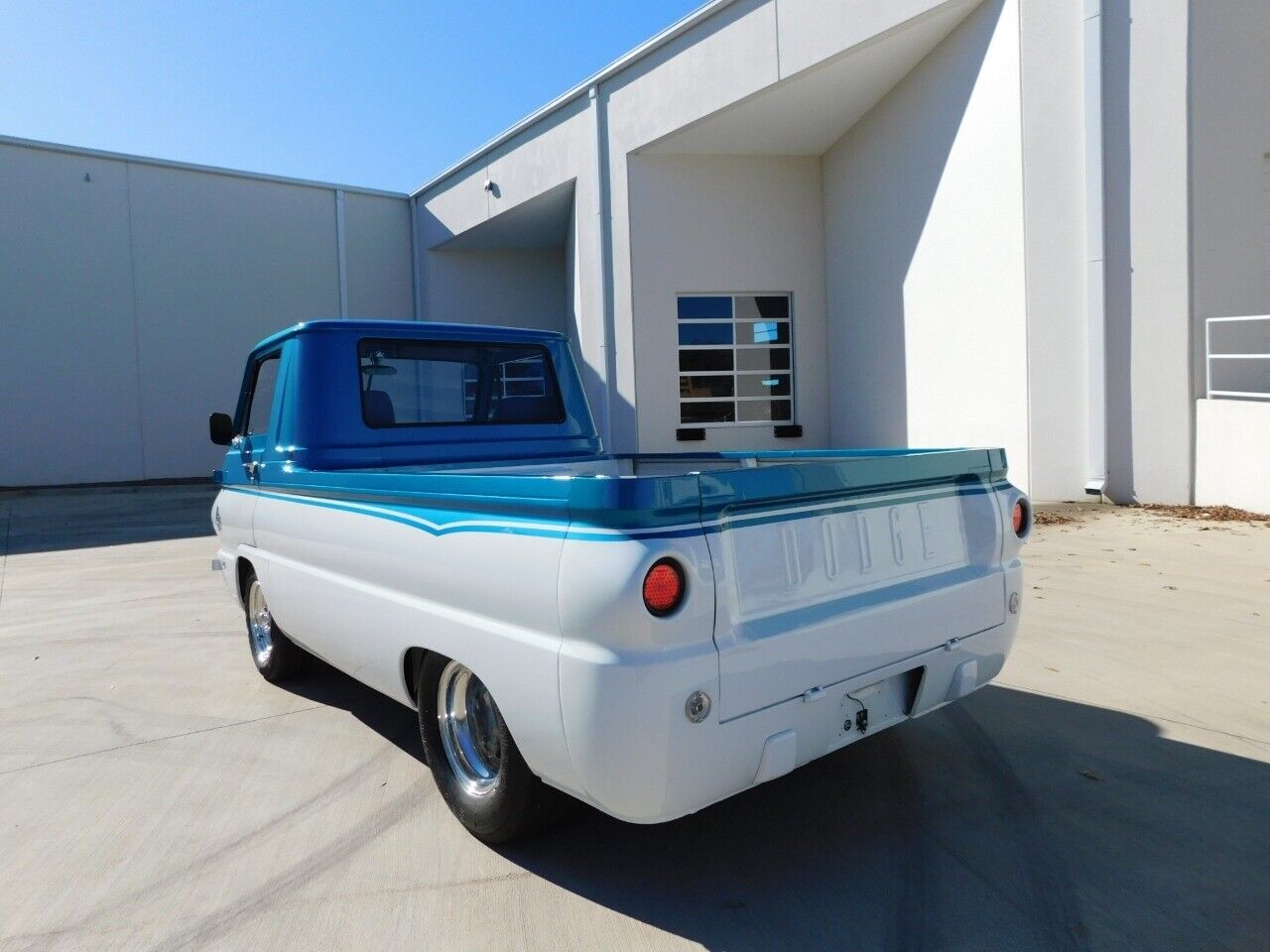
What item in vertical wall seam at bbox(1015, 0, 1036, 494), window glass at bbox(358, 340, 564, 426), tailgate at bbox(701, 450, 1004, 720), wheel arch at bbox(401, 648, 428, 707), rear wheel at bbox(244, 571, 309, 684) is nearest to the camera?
tailgate at bbox(701, 450, 1004, 720)

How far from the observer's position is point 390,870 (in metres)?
2.80

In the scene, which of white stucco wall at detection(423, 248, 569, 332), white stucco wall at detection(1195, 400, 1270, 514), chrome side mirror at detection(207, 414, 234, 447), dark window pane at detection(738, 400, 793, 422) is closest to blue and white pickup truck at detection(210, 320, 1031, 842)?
chrome side mirror at detection(207, 414, 234, 447)

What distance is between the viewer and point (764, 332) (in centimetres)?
1487

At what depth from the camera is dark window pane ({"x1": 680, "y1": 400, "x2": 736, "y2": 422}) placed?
14805 millimetres

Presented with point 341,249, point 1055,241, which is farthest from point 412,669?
point 341,249

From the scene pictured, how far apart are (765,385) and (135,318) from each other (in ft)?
41.7

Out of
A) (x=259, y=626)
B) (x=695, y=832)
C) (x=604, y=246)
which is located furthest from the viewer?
(x=604, y=246)

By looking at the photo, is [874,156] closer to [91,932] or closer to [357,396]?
[357,396]

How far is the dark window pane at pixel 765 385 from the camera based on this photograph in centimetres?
1491

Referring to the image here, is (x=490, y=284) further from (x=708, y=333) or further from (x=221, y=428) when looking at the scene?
(x=221, y=428)

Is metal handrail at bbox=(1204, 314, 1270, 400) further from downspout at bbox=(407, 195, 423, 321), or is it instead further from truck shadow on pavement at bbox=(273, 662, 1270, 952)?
downspout at bbox=(407, 195, 423, 321)

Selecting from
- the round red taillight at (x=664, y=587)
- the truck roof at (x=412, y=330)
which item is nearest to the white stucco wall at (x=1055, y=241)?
the truck roof at (x=412, y=330)

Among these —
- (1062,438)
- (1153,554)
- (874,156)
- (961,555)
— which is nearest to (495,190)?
(874,156)

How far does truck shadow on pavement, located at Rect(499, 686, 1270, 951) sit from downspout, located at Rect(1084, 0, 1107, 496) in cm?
652
